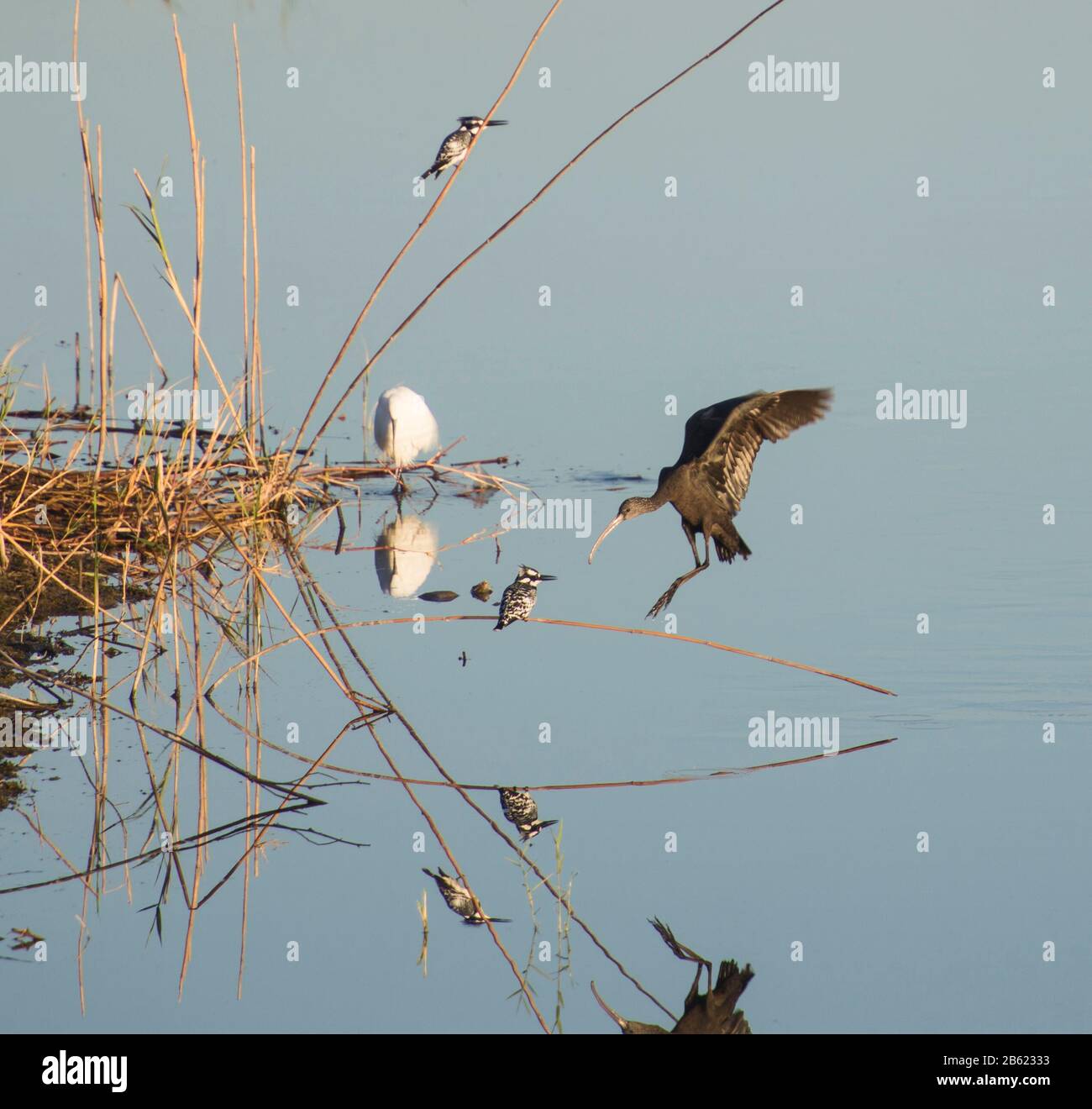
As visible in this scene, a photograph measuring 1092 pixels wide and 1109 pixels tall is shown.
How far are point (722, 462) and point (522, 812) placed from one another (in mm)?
1637

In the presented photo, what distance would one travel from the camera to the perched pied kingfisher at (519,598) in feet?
17.5

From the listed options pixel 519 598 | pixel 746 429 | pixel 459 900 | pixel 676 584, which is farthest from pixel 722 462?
pixel 459 900

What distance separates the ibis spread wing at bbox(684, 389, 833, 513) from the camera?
5105 mm

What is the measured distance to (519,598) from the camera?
5371mm

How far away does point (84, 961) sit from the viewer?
11.5ft

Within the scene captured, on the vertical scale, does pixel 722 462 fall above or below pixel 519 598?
above

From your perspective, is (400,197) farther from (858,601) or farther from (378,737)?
(378,737)

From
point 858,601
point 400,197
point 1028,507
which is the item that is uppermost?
point 400,197

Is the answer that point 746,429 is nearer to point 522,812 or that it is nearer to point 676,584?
point 676,584

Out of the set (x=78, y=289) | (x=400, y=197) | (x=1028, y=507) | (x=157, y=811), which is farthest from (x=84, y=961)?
(x=400, y=197)

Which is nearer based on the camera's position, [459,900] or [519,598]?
[459,900]

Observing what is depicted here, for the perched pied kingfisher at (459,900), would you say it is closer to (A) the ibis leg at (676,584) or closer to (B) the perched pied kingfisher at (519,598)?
(B) the perched pied kingfisher at (519,598)

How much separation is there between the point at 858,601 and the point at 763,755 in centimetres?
143

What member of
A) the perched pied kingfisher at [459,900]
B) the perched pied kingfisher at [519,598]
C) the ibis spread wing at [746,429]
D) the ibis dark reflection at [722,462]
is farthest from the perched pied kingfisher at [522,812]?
the ibis spread wing at [746,429]
